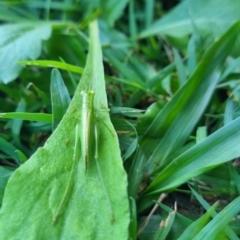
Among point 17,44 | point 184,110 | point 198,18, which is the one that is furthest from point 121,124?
point 198,18

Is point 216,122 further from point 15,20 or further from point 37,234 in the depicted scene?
point 15,20

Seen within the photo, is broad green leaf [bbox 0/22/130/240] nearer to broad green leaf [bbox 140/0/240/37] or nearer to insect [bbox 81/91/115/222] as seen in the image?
insect [bbox 81/91/115/222]

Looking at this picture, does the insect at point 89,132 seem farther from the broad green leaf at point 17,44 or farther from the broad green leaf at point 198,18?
the broad green leaf at point 198,18

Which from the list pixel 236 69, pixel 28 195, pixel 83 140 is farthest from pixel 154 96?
pixel 28 195

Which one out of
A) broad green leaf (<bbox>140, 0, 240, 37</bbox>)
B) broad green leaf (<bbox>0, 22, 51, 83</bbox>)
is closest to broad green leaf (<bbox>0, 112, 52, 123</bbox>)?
broad green leaf (<bbox>0, 22, 51, 83</bbox>)

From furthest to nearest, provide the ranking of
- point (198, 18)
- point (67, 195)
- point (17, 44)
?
point (198, 18) < point (17, 44) < point (67, 195)

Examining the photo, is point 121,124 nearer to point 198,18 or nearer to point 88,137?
point 88,137
